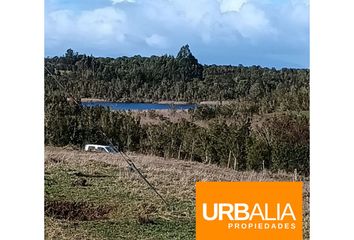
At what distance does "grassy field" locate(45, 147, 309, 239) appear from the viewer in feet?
18.2

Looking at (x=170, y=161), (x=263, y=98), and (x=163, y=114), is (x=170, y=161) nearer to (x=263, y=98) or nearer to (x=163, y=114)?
(x=163, y=114)

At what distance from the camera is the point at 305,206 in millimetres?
5352

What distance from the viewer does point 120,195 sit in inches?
228

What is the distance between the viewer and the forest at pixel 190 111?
18.6 ft

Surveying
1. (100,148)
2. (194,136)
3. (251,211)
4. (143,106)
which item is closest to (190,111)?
(194,136)

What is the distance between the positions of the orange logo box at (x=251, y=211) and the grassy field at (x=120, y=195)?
0.08m

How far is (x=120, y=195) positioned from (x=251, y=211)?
3.32 feet

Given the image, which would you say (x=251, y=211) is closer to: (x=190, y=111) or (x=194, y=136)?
(x=194, y=136)

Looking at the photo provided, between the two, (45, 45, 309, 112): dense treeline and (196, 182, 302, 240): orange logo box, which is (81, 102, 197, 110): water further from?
(196, 182, 302, 240): orange logo box

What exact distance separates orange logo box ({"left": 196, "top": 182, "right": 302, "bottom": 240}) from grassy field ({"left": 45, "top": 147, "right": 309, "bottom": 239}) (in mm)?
81

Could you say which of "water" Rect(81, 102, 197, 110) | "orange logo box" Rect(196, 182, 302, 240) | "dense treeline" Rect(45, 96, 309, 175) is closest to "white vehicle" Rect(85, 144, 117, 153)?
"dense treeline" Rect(45, 96, 309, 175)
